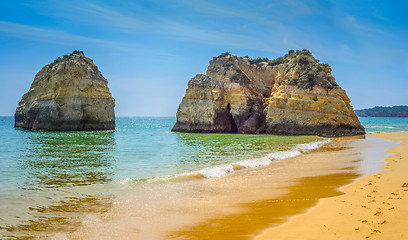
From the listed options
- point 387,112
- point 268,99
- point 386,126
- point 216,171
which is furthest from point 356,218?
point 387,112

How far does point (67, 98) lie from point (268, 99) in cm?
2756

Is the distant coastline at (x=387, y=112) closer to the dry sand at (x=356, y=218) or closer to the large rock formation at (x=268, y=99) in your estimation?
the large rock formation at (x=268, y=99)

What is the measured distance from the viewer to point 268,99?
4338 centimetres

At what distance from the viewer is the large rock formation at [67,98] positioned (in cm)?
4406

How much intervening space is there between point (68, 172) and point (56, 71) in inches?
1436

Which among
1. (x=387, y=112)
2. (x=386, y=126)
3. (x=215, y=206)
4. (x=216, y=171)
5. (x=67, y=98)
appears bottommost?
(x=215, y=206)

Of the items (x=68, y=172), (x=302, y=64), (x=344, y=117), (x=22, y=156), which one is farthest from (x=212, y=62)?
(x=68, y=172)

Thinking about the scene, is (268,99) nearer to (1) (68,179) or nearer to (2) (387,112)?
(1) (68,179)

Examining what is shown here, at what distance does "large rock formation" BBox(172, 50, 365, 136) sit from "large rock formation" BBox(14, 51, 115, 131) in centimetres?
1237

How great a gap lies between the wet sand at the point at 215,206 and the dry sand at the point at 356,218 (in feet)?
1.09

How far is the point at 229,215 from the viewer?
702cm

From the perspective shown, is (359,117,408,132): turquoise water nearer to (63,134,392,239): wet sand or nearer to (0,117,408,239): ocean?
(0,117,408,239): ocean

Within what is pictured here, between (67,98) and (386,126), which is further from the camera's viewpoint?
(386,126)

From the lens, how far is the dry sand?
5449mm
